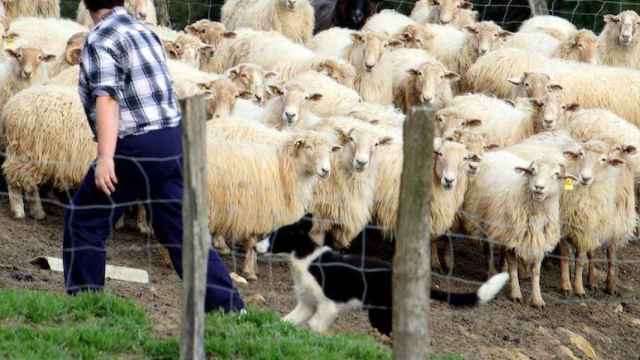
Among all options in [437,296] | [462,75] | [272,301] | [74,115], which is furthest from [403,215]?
[462,75]

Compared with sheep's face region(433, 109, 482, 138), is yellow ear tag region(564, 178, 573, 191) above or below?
below

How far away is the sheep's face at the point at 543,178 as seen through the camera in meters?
10.7

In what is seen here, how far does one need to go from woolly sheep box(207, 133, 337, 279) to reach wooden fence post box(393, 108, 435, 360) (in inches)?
187

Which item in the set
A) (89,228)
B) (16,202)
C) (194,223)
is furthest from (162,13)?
(194,223)

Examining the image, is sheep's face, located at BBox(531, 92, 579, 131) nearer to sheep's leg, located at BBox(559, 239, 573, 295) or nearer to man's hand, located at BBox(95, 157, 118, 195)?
sheep's leg, located at BBox(559, 239, 573, 295)

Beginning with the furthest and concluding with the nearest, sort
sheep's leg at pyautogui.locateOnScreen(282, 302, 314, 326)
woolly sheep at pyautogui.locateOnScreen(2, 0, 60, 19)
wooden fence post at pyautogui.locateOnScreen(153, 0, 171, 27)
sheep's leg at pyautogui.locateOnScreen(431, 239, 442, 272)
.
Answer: wooden fence post at pyautogui.locateOnScreen(153, 0, 171, 27) → woolly sheep at pyautogui.locateOnScreen(2, 0, 60, 19) → sheep's leg at pyautogui.locateOnScreen(431, 239, 442, 272) → sheep's leg at pyautogui.locateOnScreen(282, 302, 314, 326)

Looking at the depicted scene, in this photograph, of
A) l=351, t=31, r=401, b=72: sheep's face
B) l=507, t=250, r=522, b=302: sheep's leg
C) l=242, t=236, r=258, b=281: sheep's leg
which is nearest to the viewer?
l=242, t=236, r=258, b=281: sheep's leg

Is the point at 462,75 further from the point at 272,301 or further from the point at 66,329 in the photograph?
the point at 66,329

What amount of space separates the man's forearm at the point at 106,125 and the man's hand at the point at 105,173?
0.08ft

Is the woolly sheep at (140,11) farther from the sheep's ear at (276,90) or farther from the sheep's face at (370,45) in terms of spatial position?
the sheep's ear at (276,90)

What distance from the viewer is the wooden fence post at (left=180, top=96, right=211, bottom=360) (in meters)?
5.69

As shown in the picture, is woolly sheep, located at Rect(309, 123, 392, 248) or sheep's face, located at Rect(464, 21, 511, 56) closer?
woolly sheep, located at Rect(309, 123, 392, 248)

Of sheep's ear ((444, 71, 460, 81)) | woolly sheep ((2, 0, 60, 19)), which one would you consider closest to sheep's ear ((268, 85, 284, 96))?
sheep's ear ((444, 71, 460, 81))

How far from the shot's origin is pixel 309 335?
690 centimetres
